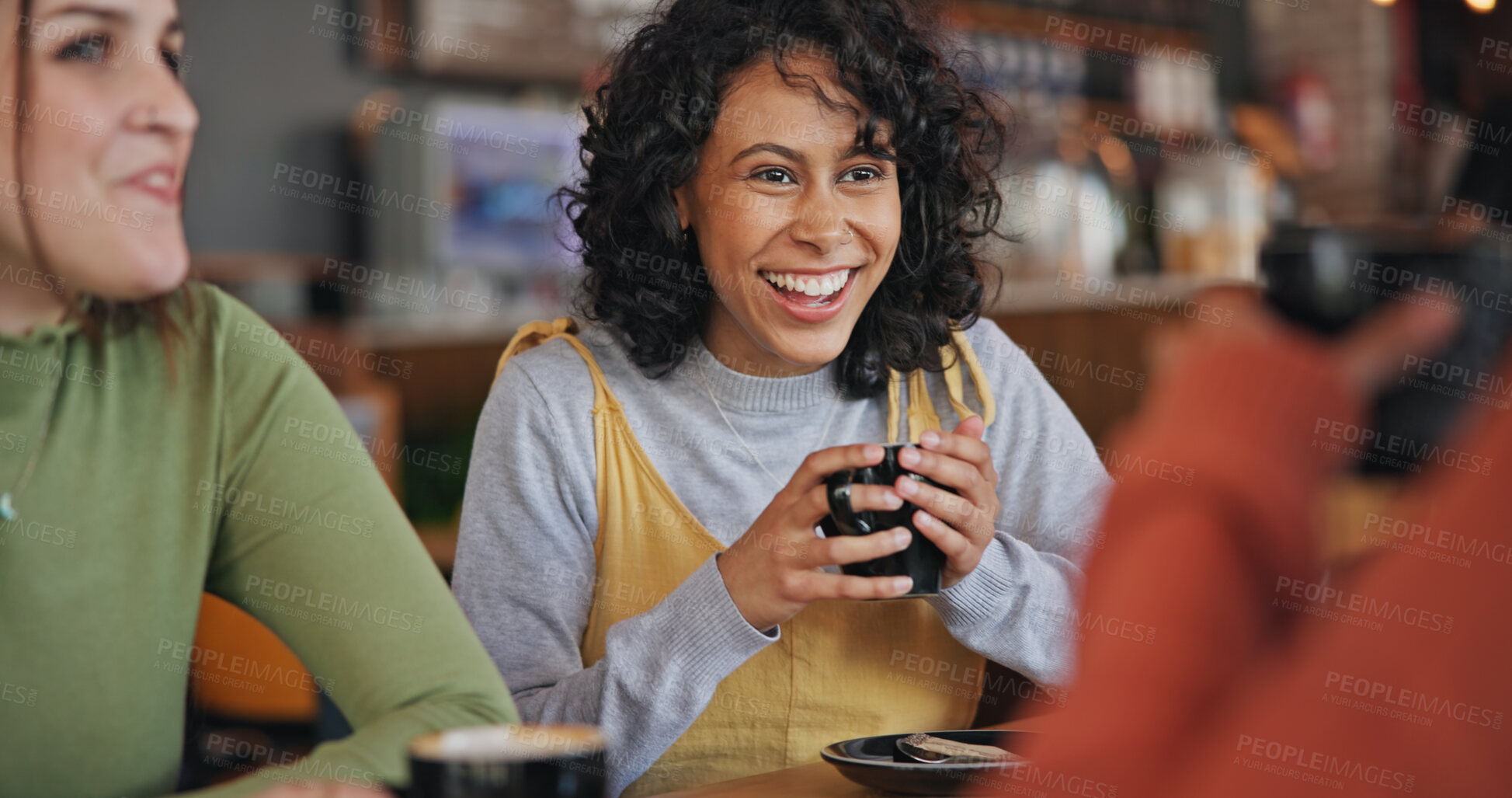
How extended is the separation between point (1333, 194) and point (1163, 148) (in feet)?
2.21

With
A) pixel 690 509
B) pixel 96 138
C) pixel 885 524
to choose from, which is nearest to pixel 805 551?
pixel 885 524

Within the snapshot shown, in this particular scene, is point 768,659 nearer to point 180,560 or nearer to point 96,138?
point 180,560

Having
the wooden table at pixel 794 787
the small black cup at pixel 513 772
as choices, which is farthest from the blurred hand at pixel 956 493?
the small black cup at pixel 513 772

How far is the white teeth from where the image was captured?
1.34m

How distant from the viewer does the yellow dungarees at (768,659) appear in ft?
4.33

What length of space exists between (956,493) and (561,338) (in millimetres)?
539

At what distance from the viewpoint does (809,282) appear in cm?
134

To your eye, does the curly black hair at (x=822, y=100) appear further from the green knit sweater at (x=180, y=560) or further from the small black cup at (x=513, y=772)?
the small black cup at (x=513, y=772)

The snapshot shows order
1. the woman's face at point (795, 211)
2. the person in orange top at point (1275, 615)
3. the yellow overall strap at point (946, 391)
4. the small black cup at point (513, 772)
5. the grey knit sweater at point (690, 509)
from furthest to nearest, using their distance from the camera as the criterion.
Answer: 1. the yellow overall strap at point (946, 391)
2. the woman's face at point (795, 211)
3. the grey knit sweater at point (690, 509)
4. the small black cup at point (513, 772)
5. the person in orange top at point (1275, 615)

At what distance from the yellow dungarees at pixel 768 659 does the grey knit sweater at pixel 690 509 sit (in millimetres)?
32

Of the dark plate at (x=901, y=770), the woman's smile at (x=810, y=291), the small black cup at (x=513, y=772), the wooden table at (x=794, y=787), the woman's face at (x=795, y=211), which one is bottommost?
the wooden table at (x=794, y=787)

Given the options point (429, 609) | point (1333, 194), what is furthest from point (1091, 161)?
point (429, 609)

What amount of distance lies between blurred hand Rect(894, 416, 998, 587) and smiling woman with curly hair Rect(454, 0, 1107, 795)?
2cm

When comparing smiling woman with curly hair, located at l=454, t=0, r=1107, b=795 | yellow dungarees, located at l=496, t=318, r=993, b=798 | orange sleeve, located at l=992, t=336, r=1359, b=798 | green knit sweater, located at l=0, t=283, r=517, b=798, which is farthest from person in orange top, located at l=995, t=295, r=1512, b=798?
yellow dungarees, located at l=496, t=318, r=993, b=798
